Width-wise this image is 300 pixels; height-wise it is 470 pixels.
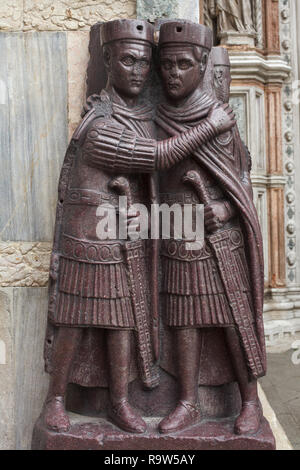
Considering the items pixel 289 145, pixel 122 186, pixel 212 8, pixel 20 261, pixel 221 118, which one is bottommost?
pixel 20 261

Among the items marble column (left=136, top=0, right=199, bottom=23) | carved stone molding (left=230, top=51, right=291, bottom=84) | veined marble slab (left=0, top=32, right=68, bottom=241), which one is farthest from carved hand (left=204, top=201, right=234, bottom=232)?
carved stone molding (left=230, top=51, right=291, bottom=84)

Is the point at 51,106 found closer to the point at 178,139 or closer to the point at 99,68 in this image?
the point at 99,68

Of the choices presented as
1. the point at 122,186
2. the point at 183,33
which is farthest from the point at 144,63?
the point at 122,186

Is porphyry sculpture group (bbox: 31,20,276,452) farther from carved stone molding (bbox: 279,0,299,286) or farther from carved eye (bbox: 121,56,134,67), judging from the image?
carved stone molding (bbox: 279,0,299,286)

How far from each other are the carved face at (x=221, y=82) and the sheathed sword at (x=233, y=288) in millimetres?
327

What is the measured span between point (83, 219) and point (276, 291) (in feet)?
10.5

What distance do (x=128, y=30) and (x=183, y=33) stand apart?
181 mm

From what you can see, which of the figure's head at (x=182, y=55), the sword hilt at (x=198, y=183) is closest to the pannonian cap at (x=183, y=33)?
the figure's head at (x=182, y=55)

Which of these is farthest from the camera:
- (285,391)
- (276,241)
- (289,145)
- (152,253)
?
(289,145)

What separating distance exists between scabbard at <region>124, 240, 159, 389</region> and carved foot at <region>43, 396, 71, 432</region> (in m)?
0.29

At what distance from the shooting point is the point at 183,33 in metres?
1.73

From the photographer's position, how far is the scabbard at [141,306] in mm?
1764

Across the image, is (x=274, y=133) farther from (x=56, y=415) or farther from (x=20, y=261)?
(x=56, y=415)

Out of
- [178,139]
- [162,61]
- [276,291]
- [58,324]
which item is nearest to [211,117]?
[178,139]
